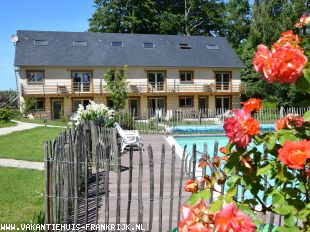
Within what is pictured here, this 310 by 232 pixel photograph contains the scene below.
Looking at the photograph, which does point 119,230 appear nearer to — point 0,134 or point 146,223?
point 146,223

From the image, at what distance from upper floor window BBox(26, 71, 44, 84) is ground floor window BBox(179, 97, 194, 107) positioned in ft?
40.4

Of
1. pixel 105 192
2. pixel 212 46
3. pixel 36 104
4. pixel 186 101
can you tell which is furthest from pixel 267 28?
pixel 105 192

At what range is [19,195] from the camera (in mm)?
7316

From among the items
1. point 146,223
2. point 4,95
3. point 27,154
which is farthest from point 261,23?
point 146,223

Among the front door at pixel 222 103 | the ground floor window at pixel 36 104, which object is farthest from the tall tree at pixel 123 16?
the ground floor window at pixel 36 104

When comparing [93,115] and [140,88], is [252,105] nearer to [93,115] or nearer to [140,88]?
[93,115]

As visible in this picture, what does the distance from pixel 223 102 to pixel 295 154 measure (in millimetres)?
34477

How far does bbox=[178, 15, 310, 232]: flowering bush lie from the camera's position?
64.1 inches

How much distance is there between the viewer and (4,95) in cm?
3491

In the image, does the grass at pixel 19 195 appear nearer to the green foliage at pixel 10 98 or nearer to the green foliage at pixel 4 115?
the green foliage at pixel 4 115

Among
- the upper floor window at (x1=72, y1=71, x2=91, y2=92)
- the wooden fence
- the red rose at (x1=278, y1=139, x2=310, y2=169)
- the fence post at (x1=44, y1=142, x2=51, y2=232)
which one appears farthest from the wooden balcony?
the red rose at (x1=278, y1=139, x2=310, y2=169)

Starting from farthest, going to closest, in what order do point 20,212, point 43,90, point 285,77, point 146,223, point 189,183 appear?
1. point 43,90
2. point 20,212
3. point 146,223
4. point 189,183
5. point 285,77

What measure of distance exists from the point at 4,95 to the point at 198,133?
21.9 m

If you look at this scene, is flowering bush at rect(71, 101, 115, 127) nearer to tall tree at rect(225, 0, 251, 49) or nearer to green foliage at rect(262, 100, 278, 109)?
green foliage at rect(262, 100, 278, 109)
